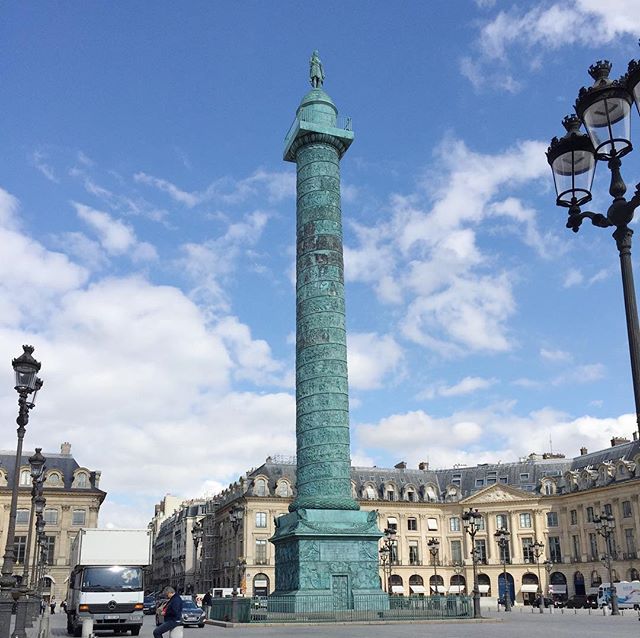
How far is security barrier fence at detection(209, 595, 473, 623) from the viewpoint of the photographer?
24.8 metres

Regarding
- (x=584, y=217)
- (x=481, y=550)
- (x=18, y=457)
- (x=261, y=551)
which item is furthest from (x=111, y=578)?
(x=481, y=550)

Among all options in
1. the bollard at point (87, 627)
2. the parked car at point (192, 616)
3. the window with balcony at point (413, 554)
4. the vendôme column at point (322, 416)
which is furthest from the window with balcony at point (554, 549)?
the bollard at point (87, 627)

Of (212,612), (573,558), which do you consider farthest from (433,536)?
(212,612)

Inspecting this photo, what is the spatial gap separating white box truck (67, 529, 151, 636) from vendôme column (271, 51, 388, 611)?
7320 mm

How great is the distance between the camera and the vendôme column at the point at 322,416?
88.0 feet

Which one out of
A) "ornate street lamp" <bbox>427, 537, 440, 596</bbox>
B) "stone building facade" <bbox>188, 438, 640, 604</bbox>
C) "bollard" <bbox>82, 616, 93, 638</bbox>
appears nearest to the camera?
"bollard" <bbox>82, 616, 93, 638</bbox>

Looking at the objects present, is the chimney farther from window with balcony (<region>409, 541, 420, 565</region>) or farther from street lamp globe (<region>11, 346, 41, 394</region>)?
street lamp globe (<region>11, 346, 41, 394</region>)

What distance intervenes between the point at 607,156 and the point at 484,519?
60.7m

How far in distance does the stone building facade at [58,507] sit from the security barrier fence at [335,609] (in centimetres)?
3594

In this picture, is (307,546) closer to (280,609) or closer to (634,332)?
(280,609)

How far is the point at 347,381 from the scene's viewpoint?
29.7 meters

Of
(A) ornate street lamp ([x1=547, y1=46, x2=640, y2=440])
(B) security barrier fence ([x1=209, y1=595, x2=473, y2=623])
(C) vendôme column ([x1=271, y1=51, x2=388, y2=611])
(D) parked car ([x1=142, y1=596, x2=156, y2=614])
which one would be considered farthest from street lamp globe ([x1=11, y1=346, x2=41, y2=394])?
(D) parked car ([x1=142, y1=596, x2=156, y2=614])

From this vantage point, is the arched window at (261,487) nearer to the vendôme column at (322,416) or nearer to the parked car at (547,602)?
the parked car at (547,602)

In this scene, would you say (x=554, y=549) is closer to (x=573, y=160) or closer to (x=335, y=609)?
(x=335, y=609)
